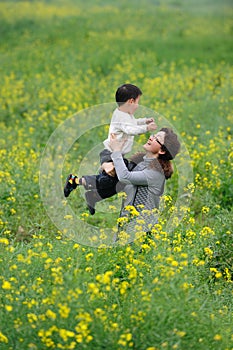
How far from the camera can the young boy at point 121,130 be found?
484 centimetres

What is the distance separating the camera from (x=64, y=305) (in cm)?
355

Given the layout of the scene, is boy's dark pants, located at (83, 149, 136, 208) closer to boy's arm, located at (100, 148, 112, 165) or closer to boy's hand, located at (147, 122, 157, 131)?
boy's arm, located at (100, 148, 112, 165)

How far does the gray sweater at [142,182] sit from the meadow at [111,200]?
246 millimetres

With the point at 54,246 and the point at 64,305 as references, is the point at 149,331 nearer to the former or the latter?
the point at 64,305

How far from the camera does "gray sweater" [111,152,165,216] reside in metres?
4.81

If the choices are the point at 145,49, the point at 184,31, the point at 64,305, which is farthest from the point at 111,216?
the point at 184,31

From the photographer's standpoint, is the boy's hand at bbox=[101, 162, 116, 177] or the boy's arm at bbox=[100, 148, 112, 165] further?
the boy's arm at bbox=[100, 148, 112, 165]

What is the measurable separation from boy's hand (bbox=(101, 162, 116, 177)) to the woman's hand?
0.45 ft

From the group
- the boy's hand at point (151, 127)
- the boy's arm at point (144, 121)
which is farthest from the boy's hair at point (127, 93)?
the boy's hand at point (151, 127)

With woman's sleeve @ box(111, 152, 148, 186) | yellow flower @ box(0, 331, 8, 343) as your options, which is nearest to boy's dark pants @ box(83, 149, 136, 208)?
woman's sleeve @ box(111, 152, 148, 186)

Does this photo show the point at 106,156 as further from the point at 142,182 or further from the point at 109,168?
the point at 142,182

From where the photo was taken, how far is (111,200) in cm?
690

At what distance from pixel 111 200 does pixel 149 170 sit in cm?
206

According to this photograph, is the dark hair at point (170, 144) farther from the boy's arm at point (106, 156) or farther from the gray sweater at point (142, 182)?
the boy's arm at point (106, 156)
